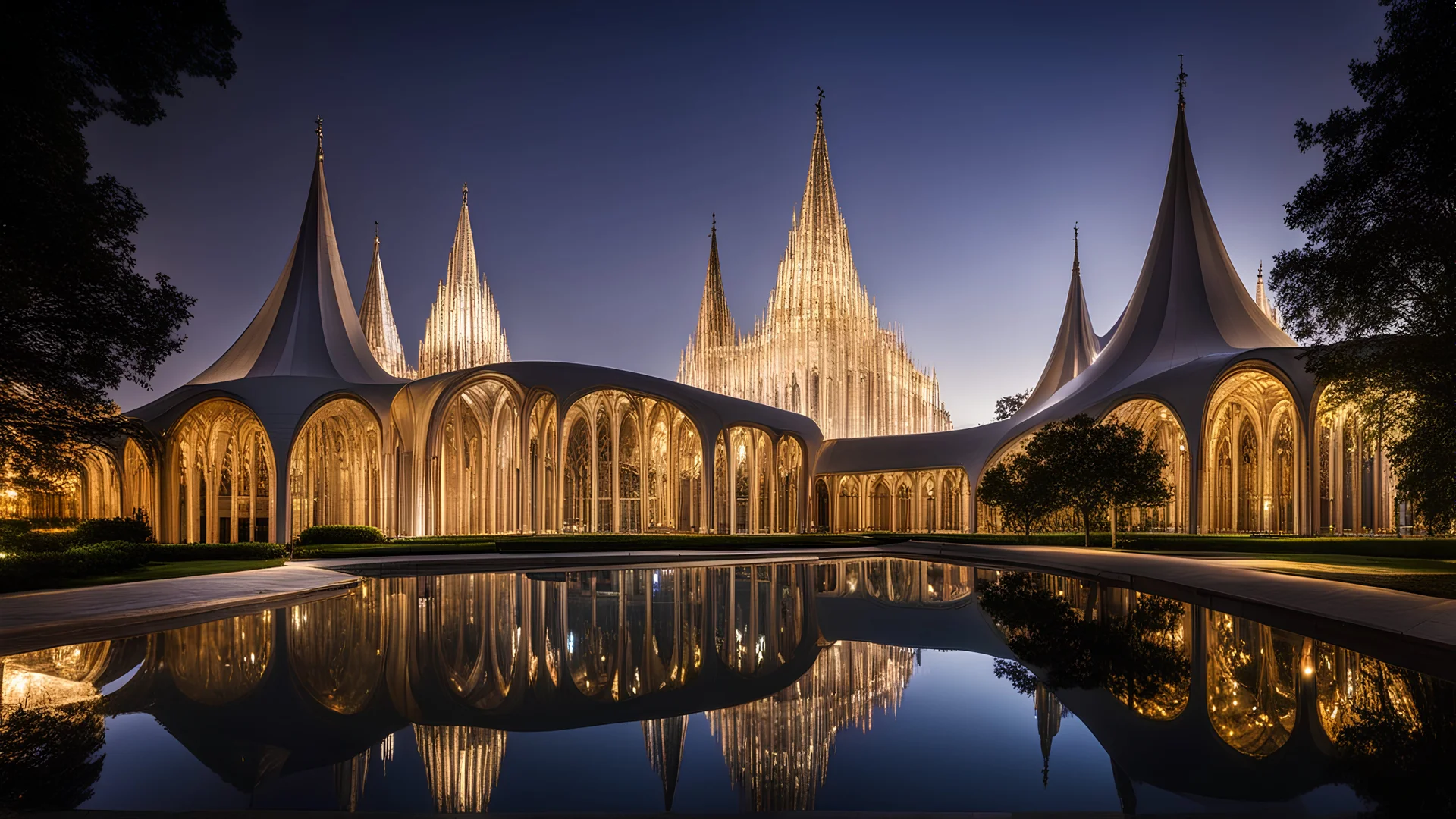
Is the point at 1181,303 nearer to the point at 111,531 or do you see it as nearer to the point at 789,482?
the point at 789,482

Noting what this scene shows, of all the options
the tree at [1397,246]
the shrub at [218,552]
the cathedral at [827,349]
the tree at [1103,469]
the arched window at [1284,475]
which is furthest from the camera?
the cathedral at [827,349]

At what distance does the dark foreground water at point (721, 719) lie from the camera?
13.8 ft

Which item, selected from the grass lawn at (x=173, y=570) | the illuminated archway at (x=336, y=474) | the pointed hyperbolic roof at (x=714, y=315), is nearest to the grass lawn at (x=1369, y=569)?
the grass lawn at (x=173, y=570)

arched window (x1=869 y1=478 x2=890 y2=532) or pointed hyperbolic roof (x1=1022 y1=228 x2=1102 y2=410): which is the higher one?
pointed hyperbolic roof (x1=1022 y1=228 x2=1102 y2=410)

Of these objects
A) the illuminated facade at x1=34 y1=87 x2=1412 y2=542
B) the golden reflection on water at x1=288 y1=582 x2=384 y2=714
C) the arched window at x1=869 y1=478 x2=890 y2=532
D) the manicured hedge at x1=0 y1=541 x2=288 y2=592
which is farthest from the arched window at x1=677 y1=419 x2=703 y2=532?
the golden reflection on water at x1=288 y1=582 x2=384 y2=714

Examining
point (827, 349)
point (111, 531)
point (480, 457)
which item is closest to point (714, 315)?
point (827, 349)

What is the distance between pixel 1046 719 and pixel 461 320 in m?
64.3

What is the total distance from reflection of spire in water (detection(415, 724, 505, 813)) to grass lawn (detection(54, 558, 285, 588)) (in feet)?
38.8

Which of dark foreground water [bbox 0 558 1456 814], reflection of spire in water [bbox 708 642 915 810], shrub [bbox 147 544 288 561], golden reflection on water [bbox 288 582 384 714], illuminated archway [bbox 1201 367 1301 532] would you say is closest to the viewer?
dark foreground water [bbox 0 558 1456 814]

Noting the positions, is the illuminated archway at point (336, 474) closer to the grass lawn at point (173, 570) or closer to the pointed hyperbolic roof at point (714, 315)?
the grass lawn at point (173, 570)

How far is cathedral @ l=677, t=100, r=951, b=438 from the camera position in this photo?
171 ft

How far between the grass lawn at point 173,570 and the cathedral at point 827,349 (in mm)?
37517

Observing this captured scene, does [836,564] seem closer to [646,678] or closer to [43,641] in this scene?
[646,678]

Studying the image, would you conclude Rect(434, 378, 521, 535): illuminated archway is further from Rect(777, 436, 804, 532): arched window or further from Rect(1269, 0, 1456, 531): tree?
Rect(1269, 0, 1456, 531): tree
